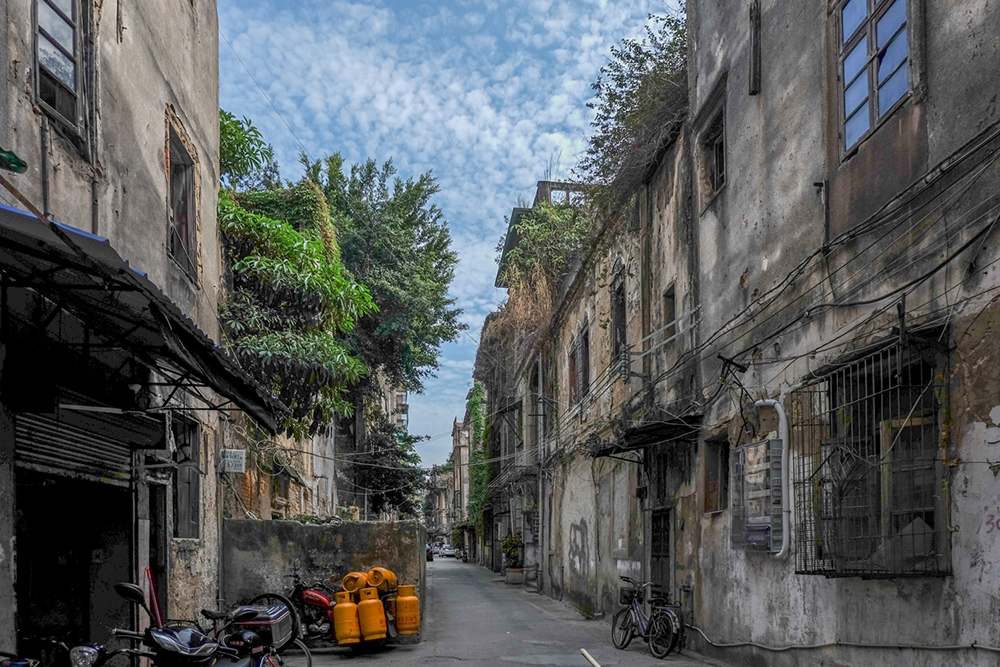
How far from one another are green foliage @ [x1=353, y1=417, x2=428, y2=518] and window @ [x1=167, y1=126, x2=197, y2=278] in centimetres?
2151

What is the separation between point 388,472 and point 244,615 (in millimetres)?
24970

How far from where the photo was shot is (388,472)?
33.2 metres

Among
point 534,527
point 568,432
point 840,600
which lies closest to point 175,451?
point 840,600

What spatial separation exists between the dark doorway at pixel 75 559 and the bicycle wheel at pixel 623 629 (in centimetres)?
642

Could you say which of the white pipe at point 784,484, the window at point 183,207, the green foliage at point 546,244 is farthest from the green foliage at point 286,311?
the white pipe at point 784,484

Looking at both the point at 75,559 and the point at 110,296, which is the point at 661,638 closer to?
the point at 75,559

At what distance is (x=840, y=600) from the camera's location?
297 inches

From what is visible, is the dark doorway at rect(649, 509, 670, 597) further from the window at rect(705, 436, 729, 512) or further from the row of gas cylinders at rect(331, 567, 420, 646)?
the row of gas cylinders at rect(331, 567, 420, 646)

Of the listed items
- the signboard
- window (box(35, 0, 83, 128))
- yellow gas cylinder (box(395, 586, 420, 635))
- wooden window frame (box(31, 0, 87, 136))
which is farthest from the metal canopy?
yellow gas cylinder (box(395, 586, 420, 635))

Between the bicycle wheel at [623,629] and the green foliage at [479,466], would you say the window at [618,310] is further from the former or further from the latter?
the green foliage at [479,466]

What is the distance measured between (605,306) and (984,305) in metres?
11.6

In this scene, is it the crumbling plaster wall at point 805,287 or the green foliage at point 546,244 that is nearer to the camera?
the crumbling plaster wall at point 805,287

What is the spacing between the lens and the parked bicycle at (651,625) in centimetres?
1102

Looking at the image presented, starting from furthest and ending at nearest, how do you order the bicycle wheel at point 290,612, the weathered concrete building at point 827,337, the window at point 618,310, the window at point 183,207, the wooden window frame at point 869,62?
the window at point 618,310
the window at point 183,207
the bicycle wheel at point 290,612
the wooden window frame at point 869,62
the weathered concrete building at point 827,337
